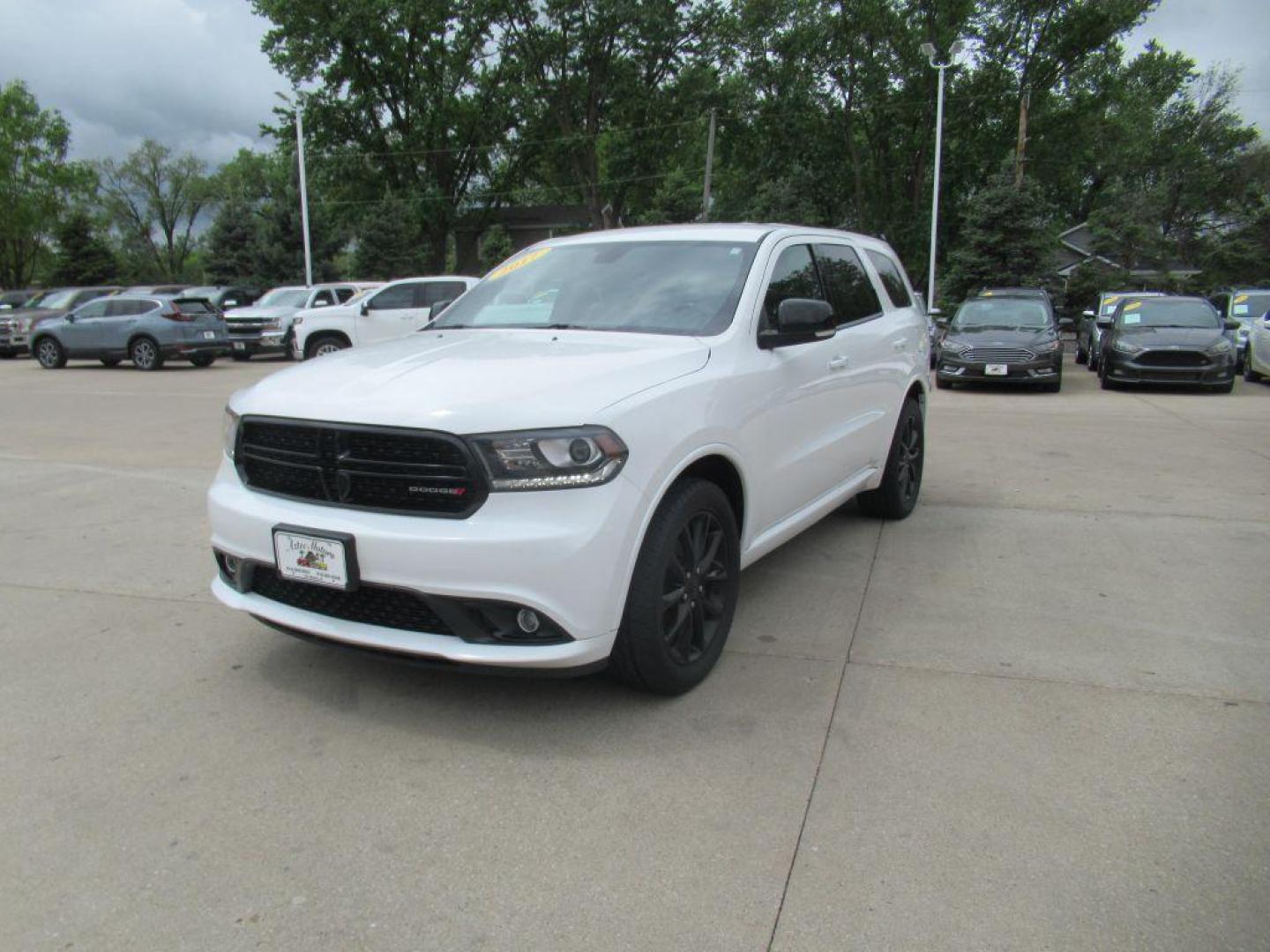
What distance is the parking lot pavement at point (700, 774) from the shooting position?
2.41 meters

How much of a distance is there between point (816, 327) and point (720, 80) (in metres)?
40.4

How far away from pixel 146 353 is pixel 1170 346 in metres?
18.6

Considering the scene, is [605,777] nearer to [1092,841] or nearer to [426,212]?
[1092,841]

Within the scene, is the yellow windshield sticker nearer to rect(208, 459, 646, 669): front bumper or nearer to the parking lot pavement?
the parking lot pavement

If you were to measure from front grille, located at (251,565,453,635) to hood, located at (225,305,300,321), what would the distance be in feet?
66.7

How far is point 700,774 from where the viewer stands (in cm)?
307

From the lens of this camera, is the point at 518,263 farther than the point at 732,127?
No

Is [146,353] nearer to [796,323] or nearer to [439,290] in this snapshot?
[439,290]

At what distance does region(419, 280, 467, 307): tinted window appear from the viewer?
19172 mm

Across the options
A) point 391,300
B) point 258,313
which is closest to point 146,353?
point 258,313

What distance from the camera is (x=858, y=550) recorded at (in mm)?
5656

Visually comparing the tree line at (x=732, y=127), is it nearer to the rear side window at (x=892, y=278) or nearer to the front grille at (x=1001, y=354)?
the front grille at (x=1001, y=354)

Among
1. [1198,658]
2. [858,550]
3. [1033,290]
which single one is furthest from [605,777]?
[1033,290]

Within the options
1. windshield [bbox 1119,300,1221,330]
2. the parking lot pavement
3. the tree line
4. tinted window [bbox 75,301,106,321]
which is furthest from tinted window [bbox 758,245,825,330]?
the tree line
